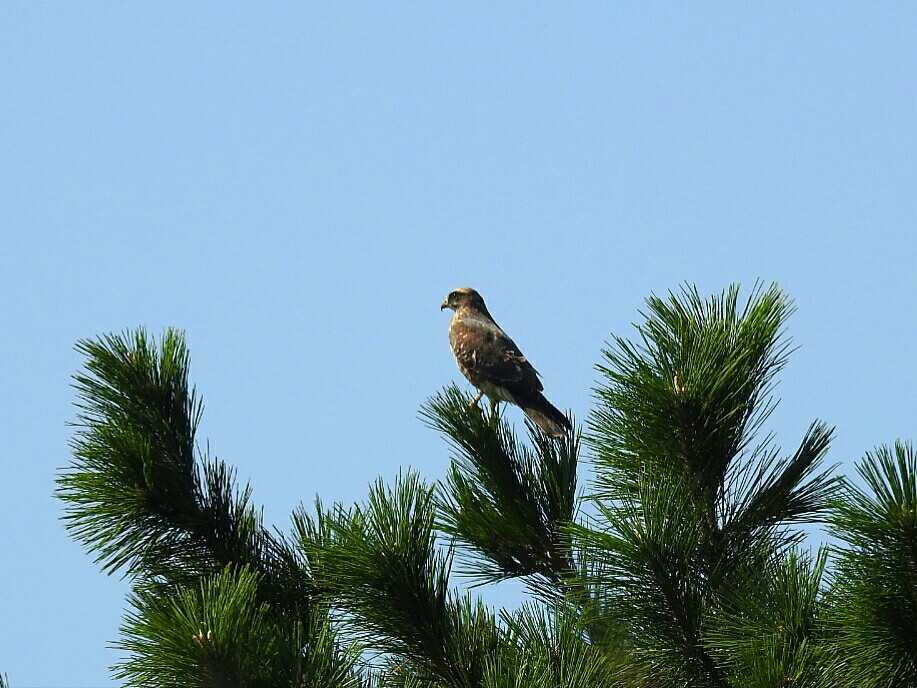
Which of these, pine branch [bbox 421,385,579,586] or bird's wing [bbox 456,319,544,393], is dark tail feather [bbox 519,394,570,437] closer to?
bird's wing [bbox 456,319,544,393]

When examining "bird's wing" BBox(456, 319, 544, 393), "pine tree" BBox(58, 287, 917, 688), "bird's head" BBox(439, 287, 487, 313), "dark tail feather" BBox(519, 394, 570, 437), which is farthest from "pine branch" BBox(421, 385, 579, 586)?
"bird's head" BBox(439, 287, 487, 313)

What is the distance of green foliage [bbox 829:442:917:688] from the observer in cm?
388

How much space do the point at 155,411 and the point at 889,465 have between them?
2.75 metres

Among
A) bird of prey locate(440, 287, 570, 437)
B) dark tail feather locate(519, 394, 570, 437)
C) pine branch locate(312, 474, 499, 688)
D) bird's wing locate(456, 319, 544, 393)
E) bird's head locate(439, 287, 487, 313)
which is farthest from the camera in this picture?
bird's head locate(439, 287, 487, 313)

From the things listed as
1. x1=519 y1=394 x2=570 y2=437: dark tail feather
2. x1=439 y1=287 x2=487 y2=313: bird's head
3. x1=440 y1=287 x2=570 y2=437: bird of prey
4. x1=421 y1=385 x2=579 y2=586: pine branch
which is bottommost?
x1=421 y1=385 x2=579 y2=586: pine branch

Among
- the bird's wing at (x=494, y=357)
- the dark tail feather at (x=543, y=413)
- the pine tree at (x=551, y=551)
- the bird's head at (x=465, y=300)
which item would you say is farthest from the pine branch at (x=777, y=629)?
the bird's head at (x=465, y=300)

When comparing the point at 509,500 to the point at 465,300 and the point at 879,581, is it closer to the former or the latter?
the point at 879,581

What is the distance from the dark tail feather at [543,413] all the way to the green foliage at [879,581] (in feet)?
10.4

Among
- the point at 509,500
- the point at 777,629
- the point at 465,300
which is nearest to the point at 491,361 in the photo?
the point at 465,300

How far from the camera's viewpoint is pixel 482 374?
9969 mm

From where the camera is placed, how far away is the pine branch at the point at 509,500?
17.3ft

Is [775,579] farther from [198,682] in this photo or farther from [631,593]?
[198,682]

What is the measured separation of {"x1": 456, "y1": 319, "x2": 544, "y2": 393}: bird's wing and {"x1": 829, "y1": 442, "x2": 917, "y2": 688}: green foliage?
15.4 feet

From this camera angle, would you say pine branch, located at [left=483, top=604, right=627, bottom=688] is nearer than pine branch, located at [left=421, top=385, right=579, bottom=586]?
Yes
